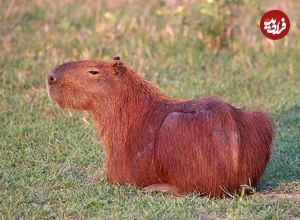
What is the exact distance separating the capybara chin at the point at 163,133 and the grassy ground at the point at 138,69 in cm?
14

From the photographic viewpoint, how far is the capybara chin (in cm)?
495

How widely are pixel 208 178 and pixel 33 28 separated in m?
4.93

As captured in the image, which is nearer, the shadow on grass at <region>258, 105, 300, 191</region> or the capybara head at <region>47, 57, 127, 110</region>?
the capybara head at <region>47, 57, 127, 110</region>

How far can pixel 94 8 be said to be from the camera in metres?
10.1

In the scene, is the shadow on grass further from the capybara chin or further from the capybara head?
the capybara head

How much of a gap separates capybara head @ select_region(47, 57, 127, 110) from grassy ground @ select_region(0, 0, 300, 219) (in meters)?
0.55

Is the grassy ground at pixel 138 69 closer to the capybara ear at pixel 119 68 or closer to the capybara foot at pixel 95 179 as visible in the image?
the capybara foot at pixel 95 179

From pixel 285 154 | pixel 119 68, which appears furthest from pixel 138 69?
pixel 119 68

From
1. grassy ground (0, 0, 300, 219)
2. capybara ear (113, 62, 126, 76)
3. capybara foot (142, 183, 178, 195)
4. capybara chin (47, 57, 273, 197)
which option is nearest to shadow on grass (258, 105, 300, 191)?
grassy ground (0, 0, 300, 219)

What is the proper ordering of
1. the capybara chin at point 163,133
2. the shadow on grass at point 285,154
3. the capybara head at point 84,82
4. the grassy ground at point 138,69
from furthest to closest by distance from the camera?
1. the shadow on grass at point 285,154
2. the capybara head at point 84,82
3. the capybara chin at point 163,133
4. the grassy ground at point 138,69

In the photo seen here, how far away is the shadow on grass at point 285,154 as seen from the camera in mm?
5500

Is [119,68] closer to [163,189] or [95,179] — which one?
[95,179]

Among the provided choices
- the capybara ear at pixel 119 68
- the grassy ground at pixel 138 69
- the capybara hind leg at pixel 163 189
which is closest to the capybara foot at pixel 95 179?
the grassy ground at pixel 138 69

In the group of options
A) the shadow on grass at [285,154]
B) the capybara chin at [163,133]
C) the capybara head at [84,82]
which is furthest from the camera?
the shadow on grass at [285,154]
